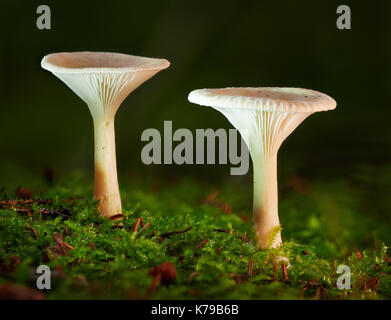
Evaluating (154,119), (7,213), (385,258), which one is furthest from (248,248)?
(154,119)

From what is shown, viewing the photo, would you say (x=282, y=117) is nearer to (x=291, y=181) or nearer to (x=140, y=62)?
(x=140, y=62)

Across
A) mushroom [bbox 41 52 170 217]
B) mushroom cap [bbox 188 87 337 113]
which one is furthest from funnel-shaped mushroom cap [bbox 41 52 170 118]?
mushroom cap [bbox 188 87 337 113]

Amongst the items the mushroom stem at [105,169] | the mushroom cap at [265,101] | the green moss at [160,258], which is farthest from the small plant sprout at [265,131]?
the mushroom stem at [105,169]

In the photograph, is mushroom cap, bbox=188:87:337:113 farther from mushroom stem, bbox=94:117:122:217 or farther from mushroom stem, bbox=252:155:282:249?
mushroom stem, bbox=94:117:122:217

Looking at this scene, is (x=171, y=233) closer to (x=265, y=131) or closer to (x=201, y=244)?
(x=201, y=244)

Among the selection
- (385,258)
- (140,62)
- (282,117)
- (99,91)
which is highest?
(140,62)

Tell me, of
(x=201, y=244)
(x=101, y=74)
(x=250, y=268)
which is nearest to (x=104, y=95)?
(x=101, y=74)

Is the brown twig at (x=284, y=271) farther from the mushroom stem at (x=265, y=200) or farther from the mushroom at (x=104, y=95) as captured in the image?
the mushroom at (x=104, y=95)
